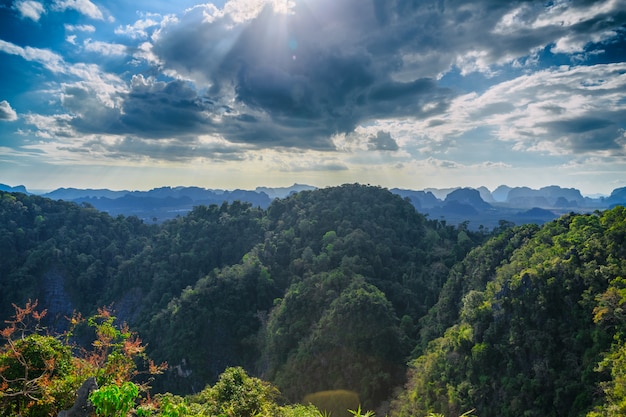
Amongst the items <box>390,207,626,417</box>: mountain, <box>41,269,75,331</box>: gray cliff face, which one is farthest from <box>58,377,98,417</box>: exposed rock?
<box>41,269,75,331</box>: gray cliff face

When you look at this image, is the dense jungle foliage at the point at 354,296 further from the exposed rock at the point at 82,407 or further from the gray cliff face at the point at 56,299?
the exposed rock at the point at 82,407

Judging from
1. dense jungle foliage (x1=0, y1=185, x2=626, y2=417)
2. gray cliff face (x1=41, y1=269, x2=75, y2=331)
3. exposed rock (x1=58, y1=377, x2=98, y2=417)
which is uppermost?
exposed rock (x1=58, y1=377, x2=98, y2=417)

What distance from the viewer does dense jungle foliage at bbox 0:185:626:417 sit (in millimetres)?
22219

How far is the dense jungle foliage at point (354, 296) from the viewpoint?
72.9 feet

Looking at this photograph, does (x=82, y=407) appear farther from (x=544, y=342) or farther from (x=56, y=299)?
(x=56, y=299)

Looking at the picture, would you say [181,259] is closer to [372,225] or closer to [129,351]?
[372,225]

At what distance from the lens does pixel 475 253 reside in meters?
46.1

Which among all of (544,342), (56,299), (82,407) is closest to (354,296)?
(544,342)

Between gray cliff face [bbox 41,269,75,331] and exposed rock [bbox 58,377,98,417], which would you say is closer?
exposed rock [bbox 58,377,98,417]

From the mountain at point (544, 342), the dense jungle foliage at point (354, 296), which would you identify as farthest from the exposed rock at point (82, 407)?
the mountain at point (544, 342)

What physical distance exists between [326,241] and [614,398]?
4685cm

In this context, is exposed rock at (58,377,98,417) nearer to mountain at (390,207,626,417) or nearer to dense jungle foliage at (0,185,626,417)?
dense jungle foliage at (0,185,626,417)

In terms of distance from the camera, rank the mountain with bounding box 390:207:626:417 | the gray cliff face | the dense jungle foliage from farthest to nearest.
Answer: the gray cliff face → the dense jungle foliage → the mountain with bounding box 390:207:626:417

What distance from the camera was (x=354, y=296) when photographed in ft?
133
